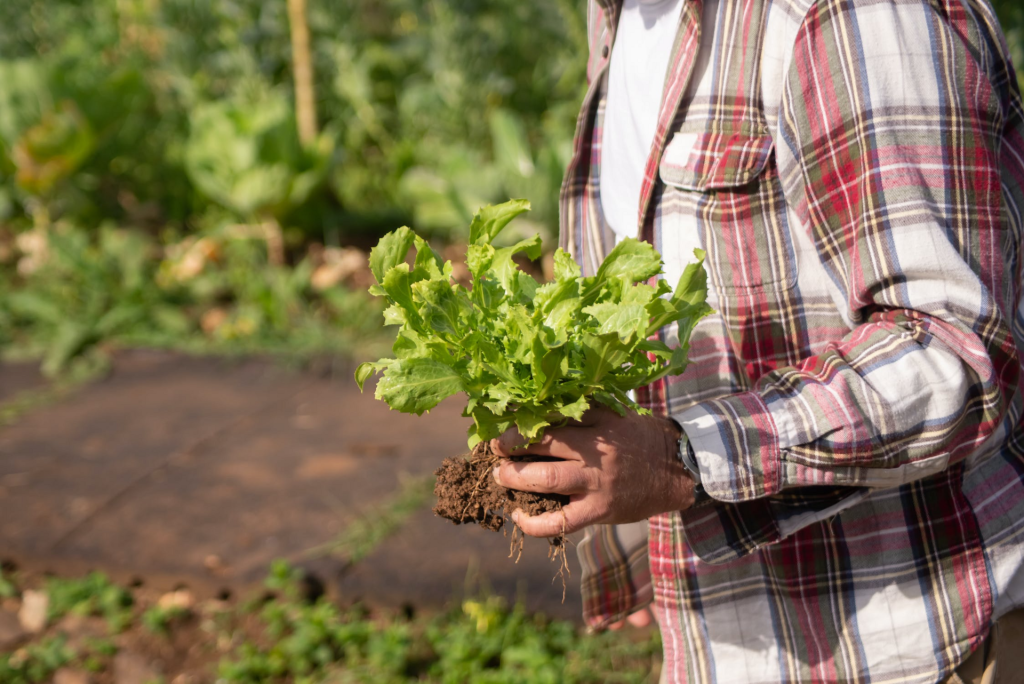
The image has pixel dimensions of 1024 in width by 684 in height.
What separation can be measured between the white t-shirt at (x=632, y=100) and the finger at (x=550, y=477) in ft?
1.49

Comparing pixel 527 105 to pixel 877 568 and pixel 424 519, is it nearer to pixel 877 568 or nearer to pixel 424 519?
pixel 424 519

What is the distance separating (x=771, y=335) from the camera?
51.4 inches

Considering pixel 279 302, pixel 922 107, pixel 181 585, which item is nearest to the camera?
pixel 922 107

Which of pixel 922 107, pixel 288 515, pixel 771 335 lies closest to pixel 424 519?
pixel 288 515

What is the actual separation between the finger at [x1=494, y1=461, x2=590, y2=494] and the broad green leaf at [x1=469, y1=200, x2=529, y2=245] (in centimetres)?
30

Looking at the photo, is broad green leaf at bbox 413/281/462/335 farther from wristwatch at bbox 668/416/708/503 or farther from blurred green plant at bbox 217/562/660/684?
blurred green plant at bbox 217/562/660/684

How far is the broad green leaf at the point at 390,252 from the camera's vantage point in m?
1.15

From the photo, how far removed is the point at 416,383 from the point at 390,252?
19 centimetres

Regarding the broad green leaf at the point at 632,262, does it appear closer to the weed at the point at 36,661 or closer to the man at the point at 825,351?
the man at the point at 825,351

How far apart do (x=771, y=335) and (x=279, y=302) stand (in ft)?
14.1

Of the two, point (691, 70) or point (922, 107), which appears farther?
point (691, 70)

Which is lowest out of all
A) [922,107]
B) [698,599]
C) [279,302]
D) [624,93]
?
[698,599]

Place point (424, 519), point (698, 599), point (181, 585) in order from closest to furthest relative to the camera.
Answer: point (698, 599) → point (181, 585) → point (424, 519)

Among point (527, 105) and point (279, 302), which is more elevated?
point (527, 105)
